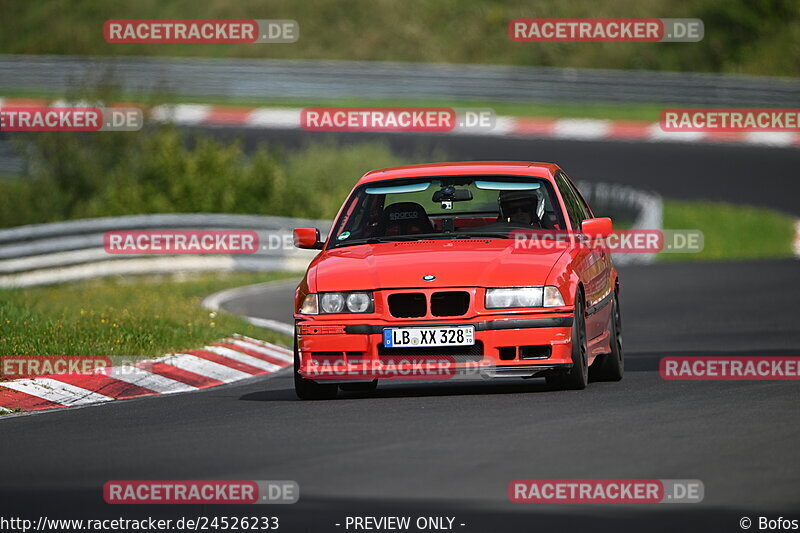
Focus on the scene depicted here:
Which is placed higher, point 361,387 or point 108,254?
point 108,254

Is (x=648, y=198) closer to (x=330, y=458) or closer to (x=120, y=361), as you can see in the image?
(x=120, y=361)

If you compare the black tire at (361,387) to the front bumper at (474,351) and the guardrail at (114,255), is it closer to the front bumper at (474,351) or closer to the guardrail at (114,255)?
the front bumper at (474,351)

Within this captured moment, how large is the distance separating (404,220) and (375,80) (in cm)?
3009

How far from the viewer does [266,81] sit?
42000 millimetres

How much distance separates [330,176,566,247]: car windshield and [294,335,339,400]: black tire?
1.04m

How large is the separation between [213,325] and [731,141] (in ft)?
79.1

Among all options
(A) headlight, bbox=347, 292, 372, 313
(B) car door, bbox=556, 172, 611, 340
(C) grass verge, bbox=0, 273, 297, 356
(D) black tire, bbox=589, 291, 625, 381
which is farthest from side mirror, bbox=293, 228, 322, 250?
(C) grass verge, bbox=0, 273, 297, 356

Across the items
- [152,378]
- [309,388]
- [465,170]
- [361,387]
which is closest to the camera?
[309,388]

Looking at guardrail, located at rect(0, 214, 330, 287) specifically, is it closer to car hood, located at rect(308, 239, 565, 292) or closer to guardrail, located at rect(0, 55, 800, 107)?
car hood, located at rect(308, 239, 565, 292)

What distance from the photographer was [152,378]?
12.6 meters

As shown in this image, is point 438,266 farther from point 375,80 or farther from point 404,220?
point 375,80

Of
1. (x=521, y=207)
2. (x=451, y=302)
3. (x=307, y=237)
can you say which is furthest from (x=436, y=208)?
(x=451, y=302)

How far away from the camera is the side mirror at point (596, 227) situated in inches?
443

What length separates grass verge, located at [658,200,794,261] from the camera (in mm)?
28656
